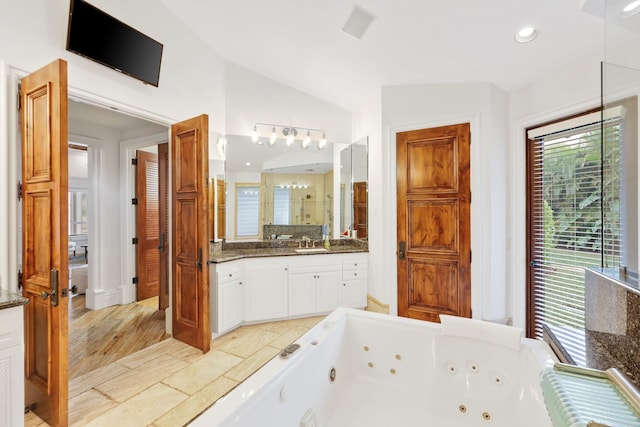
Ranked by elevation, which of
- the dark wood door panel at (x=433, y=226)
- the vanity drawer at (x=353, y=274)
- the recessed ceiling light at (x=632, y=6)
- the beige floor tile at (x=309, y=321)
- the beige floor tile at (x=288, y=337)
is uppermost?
the recessed ceiling light at (x=632, y=6)

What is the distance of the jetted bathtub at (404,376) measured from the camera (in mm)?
1503

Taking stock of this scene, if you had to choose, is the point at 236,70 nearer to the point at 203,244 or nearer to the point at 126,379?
the point at 203,244

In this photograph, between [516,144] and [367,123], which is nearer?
[516,144]

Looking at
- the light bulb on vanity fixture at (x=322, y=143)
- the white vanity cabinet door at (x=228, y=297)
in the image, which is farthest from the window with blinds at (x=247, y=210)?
the light bulb on vanity fixture at (x=322, y=143)

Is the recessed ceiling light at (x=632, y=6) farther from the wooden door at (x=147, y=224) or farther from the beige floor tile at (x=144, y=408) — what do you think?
the wooden door at (x=147, y=224)

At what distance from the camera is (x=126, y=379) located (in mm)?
2248

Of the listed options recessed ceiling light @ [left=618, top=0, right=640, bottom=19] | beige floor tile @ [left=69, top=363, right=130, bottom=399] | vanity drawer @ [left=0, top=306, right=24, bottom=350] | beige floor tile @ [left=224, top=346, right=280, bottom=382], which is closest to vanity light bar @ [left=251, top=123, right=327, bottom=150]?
beige floor tile @ [left=224, top=346, right=280, bottom=382]

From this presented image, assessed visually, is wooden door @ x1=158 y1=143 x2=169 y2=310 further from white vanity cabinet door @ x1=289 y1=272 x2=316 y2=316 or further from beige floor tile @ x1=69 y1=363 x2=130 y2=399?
white vanity cabinet door @ x1=289 y1=272 x2=316 y2=316

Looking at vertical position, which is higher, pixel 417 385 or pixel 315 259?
pixel 315 259

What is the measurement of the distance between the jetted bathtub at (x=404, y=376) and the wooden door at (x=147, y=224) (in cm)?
321

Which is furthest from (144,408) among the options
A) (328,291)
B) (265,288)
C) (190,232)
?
(328,291)

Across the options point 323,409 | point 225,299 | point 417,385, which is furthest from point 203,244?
point 417,385

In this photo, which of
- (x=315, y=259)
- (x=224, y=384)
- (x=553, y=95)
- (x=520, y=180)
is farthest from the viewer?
(x=315, y=259)

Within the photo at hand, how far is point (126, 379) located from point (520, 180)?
12.1 ft
